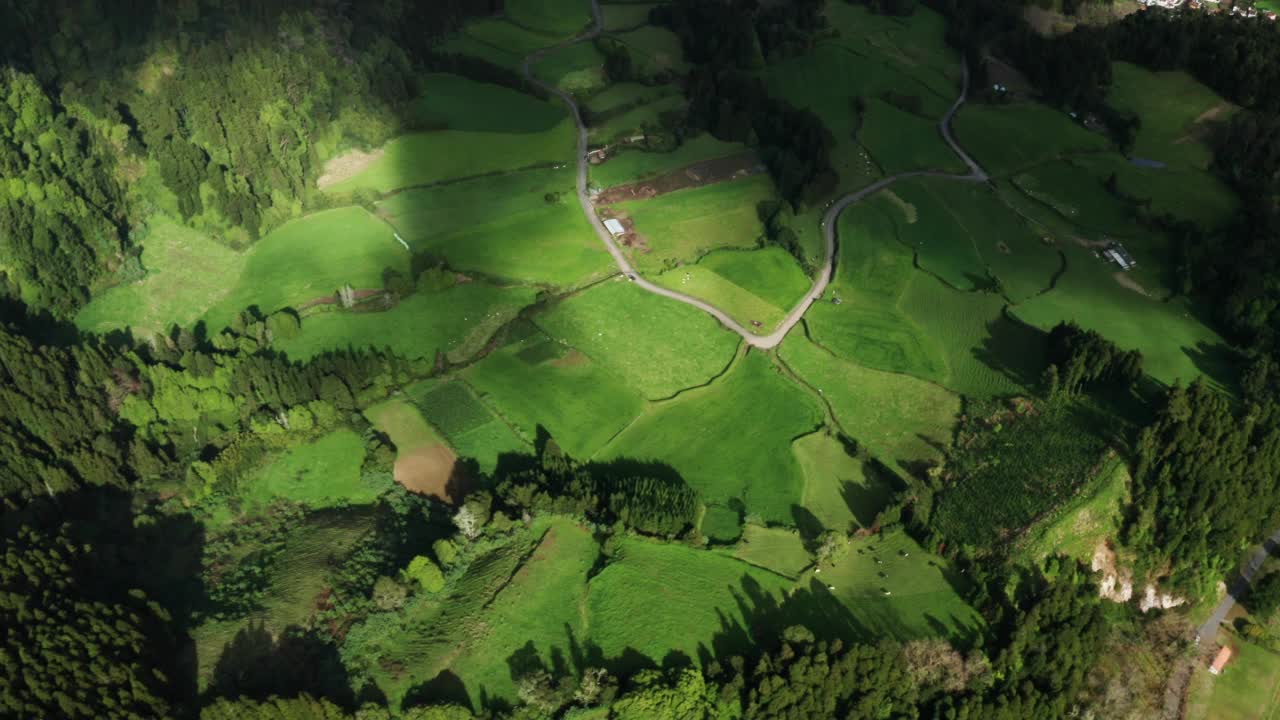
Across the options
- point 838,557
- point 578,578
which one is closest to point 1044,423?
point 838,557

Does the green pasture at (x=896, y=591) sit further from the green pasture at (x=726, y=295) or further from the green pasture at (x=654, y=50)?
the green pasture at (x=654, y=50)

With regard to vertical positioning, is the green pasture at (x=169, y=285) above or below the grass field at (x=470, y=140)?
below

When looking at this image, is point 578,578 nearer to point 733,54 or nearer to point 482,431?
point 482,431

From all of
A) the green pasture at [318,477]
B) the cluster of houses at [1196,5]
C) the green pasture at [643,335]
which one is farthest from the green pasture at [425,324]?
the cluster of houses at [1196,5]

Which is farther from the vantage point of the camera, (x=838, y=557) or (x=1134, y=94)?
(x=1134, y=94)

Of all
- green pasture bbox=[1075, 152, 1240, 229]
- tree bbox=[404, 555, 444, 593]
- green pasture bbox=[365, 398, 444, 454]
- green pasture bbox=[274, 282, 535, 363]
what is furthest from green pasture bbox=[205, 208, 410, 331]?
green pasture bbox=[1075, 152, 1240, 229]

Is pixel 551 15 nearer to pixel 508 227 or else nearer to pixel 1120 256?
pixel 508 227
